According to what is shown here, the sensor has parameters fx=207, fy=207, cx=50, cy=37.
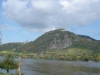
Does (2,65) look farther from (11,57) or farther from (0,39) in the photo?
(0,39)

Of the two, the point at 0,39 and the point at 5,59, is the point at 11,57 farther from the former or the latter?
the point at 0,39

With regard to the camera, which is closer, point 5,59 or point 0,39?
point 0,39

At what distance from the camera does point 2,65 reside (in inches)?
2731

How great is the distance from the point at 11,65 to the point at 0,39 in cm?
3131

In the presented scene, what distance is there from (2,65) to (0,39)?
31271 mm

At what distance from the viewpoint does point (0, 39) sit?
4009 cm

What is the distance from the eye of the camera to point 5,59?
7100 centimetres

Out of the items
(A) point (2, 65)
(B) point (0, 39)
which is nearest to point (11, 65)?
(A) point (2, 65)

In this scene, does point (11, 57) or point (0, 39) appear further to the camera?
point (11, 57)

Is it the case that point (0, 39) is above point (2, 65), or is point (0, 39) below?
above

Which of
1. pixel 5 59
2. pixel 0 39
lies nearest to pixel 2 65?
pixel 5 59

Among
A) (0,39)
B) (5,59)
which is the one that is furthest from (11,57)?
(0,39)

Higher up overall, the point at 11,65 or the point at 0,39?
the point at 0,39

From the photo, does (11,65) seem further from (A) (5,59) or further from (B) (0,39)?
(B) (0,39)
